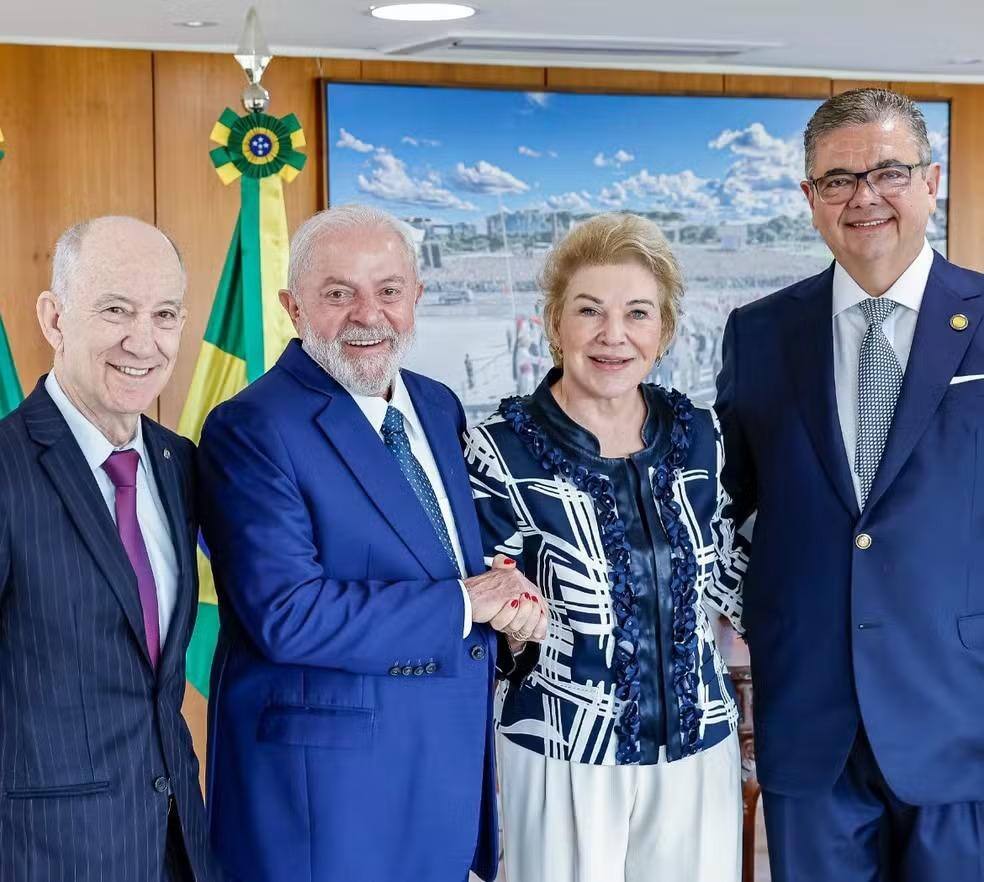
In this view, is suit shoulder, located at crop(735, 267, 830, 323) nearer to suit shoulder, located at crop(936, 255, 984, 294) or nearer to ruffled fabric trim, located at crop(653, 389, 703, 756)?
suit shoulder, located at crop(936, 255, 984, 294)

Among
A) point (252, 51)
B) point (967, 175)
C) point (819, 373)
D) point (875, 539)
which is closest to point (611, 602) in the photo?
point (875, 539)

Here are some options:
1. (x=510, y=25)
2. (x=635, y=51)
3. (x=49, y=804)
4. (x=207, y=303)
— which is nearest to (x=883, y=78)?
(x=635, y=51)

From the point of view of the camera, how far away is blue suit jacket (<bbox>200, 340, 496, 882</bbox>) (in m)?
2.10

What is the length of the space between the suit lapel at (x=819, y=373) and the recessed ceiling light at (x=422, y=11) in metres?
2.41

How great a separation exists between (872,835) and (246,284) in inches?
112

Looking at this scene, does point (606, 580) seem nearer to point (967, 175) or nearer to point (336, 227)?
point (336, 227)

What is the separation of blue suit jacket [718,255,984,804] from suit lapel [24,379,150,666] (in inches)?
45.4

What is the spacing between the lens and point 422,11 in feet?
15.1

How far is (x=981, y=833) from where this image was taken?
2328 millimetres

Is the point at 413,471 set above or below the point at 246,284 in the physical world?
below

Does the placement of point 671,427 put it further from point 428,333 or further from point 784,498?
point 428,333

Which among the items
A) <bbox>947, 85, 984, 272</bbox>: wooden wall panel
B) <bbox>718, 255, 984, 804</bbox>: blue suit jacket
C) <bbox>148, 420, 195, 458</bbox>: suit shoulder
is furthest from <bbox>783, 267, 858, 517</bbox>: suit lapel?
<bbox>947, 85, 984, 272</bbox>: wooden wall panel

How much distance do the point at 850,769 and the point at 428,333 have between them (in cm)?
382

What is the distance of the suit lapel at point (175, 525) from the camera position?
6.51 feet
